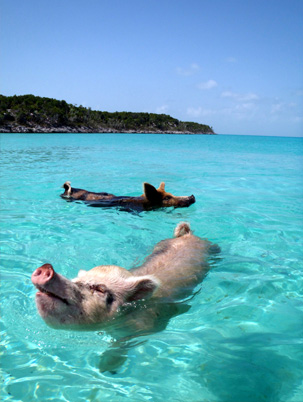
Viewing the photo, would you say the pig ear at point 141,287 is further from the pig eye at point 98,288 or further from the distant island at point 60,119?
the distant island at point 60,119

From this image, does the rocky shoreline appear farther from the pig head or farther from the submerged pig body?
the pig head

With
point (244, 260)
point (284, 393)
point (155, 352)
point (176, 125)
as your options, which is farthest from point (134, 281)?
point (176, 125)

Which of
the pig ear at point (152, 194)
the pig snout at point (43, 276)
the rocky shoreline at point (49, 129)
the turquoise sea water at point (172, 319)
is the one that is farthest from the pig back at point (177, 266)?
the rocky shoreline at point (49, 129)

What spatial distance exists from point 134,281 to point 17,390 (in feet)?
4.58

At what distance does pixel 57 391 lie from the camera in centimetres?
296

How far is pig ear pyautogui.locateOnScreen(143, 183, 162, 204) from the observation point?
30.0ft

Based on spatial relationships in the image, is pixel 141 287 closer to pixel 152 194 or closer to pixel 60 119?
pixel 152 194

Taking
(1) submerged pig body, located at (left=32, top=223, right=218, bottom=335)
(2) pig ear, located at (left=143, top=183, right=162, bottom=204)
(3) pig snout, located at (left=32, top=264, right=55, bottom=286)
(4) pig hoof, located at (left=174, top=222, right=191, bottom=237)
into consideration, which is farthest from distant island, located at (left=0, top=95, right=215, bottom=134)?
(3) pig snout, located at (left=32, top=264, right=55, bottom=286)

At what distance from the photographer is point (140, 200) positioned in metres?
9.34

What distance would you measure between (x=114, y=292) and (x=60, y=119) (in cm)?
11838

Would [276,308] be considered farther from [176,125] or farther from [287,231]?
[176,125]

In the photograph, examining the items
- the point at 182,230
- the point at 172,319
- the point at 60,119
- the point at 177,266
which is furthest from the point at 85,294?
the point at 60,119

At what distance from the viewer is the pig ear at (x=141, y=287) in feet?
11.9

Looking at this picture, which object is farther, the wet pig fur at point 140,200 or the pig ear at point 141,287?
the wet pig fur at point 140,200
